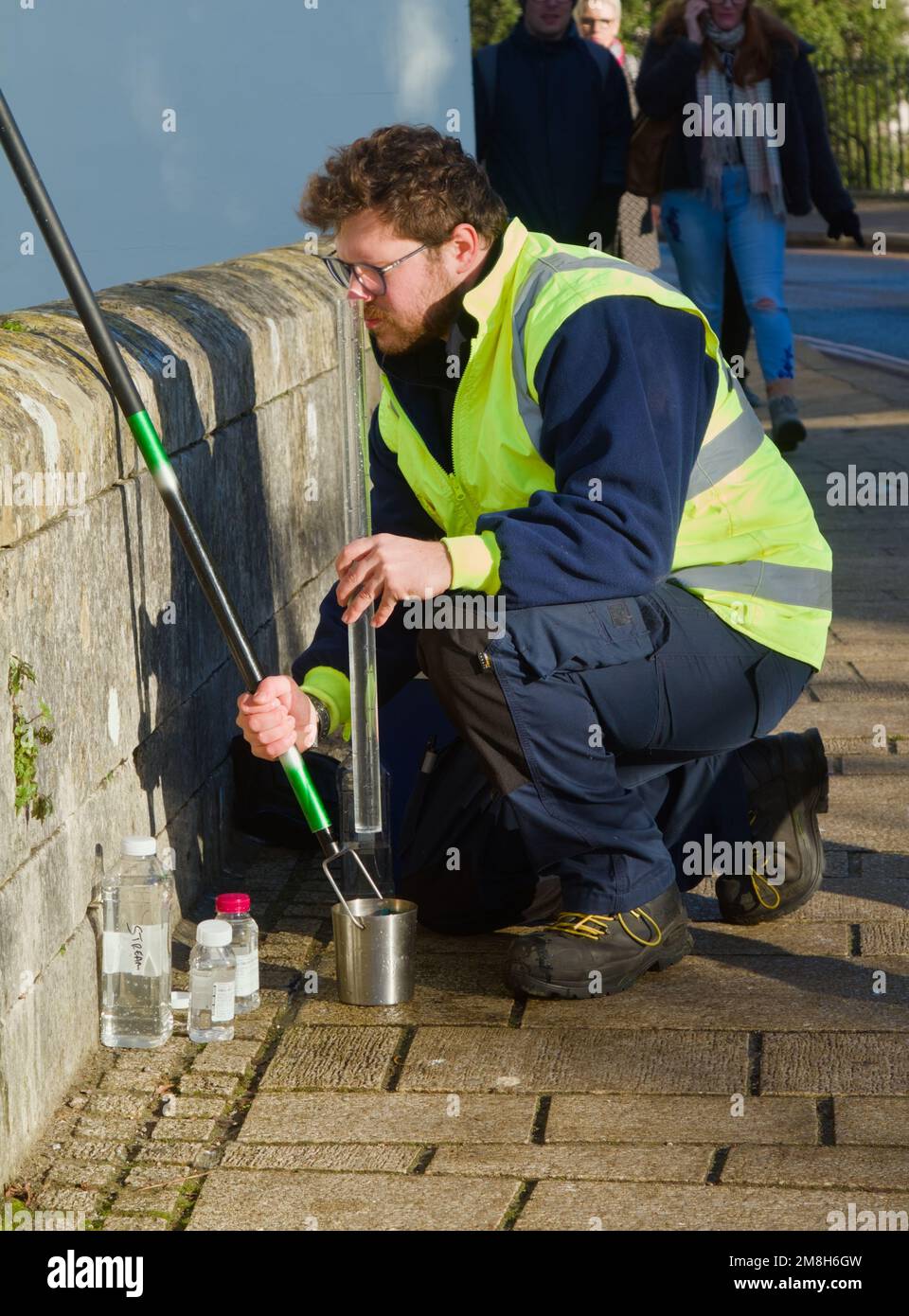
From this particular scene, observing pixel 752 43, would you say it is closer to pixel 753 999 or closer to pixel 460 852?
pixel 460 852

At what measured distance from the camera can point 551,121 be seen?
27.0ft

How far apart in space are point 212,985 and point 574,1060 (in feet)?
2.08

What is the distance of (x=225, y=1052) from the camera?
131 inches

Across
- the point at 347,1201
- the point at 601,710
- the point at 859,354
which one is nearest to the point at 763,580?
the point at 601,710

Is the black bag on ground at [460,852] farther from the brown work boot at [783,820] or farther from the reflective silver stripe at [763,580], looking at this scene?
the reflective silver stripe at [763,580]

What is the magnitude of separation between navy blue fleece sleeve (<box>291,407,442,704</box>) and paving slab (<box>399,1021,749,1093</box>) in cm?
82

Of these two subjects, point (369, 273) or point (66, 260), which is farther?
point (369, 273)

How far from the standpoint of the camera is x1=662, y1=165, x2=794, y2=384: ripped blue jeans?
827 cm

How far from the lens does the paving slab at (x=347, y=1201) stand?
2.72m

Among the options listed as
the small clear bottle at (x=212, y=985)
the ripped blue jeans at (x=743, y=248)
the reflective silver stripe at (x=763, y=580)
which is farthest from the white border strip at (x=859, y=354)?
the small clear bottle at (x=212, y=985)

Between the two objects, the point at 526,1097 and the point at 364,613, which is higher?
the point at 364,613

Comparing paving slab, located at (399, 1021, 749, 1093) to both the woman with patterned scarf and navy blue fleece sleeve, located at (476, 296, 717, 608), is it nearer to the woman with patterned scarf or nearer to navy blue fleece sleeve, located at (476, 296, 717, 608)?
navy blue fleece sleeve, located at (476, 296, 717, 608)

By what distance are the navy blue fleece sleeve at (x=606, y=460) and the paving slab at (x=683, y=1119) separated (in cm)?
87

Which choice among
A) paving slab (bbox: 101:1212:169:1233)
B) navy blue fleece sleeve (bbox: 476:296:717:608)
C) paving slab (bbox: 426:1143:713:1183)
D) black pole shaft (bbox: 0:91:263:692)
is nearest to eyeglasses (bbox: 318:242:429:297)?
navy blue fleece sleeve (bbox: 476:296:717:608)
